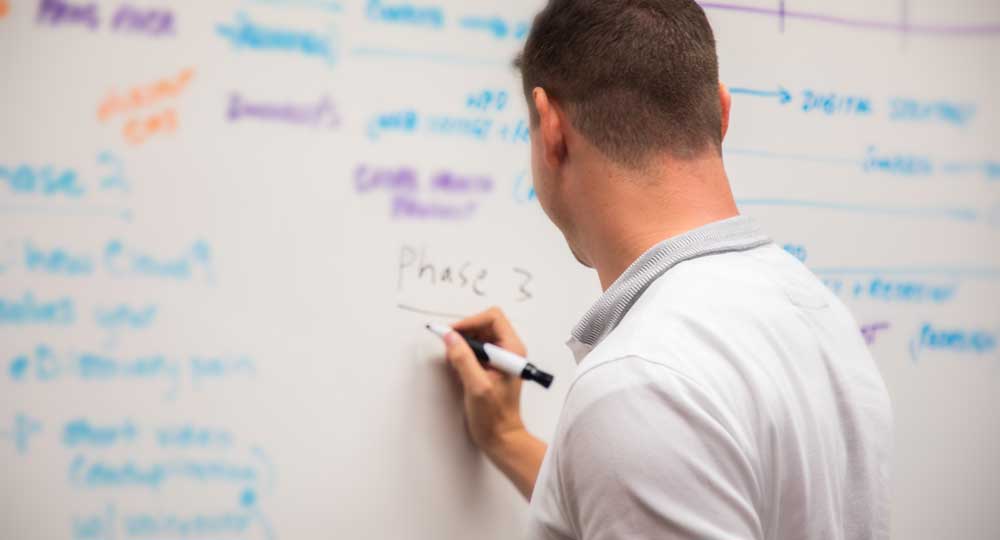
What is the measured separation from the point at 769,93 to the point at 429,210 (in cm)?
45

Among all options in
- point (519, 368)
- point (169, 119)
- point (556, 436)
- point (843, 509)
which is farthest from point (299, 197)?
point (843, 509)

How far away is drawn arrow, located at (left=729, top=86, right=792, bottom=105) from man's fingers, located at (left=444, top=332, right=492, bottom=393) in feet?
1.48

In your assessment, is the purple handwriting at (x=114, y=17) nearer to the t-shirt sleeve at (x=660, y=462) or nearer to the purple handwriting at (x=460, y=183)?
the purple handwriting at (x=460, y=183)

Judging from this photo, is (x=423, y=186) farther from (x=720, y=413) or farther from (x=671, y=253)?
(x=720, y=413)

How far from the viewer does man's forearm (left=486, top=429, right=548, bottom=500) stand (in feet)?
3.12

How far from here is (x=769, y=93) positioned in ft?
3.58

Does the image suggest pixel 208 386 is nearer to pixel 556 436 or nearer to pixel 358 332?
pixel 358 332

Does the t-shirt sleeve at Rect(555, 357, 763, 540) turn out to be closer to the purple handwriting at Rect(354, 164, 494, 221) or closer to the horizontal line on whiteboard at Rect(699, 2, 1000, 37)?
the purple handwriting at Rect(354, 164, 494, 221)

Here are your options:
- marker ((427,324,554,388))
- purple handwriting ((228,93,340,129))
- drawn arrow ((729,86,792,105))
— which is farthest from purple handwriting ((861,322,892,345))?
purple handwriting ((228,93,340,129))

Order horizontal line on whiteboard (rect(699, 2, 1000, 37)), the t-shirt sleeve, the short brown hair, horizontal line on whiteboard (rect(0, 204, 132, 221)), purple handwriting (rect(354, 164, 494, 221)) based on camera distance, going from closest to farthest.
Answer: the t-shirt sleeve, the short brown hair, horizontal line on whiteboard (rect(0, 204, 132, 221)), purple handwriting (rect(354, 164, 494, 221)), horizontal line on whiteboard (rect(699, 2, 1000, 37))

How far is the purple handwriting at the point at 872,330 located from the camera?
44.9 inches

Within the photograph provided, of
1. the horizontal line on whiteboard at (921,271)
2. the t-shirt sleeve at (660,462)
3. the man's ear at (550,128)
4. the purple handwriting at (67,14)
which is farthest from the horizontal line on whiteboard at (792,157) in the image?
the purple handwriting at (67,14)

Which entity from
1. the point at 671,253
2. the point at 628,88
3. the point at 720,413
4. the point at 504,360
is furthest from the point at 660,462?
the point at 504,360

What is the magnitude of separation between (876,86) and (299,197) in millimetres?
727
